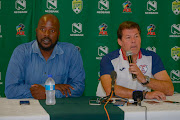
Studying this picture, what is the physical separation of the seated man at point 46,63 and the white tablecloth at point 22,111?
24.1 inches

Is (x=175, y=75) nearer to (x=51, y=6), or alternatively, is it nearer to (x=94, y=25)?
(x=94, y=25)

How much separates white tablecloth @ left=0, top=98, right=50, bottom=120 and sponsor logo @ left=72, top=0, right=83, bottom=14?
2466 mm

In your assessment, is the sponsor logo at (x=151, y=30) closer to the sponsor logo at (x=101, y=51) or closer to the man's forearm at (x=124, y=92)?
the sponsor logo at (x=101, y=51)

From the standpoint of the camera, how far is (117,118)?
1.86m

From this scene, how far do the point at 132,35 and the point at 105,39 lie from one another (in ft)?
5.17

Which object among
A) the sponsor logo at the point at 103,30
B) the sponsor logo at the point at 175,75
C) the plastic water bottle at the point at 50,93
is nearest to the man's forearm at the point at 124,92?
the plastic water bottle at the point at 50,93

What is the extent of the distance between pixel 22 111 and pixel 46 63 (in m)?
1.17

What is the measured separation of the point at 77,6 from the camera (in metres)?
4.41

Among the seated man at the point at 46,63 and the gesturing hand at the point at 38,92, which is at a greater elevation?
the seated man at the point at 46,63

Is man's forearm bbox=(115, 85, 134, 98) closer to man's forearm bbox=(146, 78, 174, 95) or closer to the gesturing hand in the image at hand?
man's forearm bbox=(146, 78, 174, 95)

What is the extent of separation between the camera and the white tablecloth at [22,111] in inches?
68.6

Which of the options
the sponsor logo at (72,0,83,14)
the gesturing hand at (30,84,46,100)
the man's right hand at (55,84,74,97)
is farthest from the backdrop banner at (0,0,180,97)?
the gesturing hand at (30,84,46,100)

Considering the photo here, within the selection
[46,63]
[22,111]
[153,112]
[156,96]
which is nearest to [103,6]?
[46,63]

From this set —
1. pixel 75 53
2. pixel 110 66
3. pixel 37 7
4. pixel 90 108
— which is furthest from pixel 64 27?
pixel 90 108
